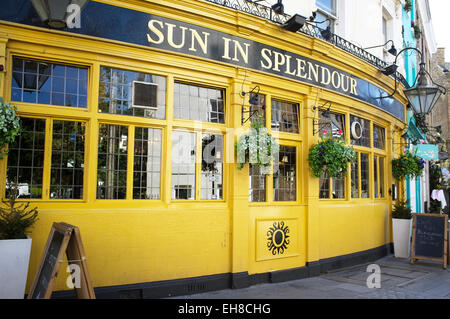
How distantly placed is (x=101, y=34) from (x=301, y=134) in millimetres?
4333

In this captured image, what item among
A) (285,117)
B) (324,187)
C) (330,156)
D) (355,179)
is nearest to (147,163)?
(285,117)

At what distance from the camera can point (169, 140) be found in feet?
18.6

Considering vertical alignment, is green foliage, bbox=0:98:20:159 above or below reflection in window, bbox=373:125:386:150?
below

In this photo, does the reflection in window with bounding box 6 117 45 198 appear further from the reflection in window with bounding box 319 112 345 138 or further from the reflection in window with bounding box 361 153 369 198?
the reflection in window with bounding box 361 153 369 198

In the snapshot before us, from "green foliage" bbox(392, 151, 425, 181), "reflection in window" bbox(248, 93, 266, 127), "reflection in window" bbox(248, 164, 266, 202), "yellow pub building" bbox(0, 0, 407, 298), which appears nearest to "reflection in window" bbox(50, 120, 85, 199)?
"yellow pub building" bbox(0, 0, 407, 298)

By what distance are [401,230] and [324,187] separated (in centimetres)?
329

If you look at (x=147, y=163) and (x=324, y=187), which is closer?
(x=147, y=163)

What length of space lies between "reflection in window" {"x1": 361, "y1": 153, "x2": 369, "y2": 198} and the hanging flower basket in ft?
14.1

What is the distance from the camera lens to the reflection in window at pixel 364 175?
375 inches

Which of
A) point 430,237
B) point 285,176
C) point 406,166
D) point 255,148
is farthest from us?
point 406,166

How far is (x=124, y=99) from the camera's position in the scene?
543 cm

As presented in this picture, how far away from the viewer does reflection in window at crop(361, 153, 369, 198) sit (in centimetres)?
952

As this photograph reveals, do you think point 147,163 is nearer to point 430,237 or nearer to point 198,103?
point 198,103
